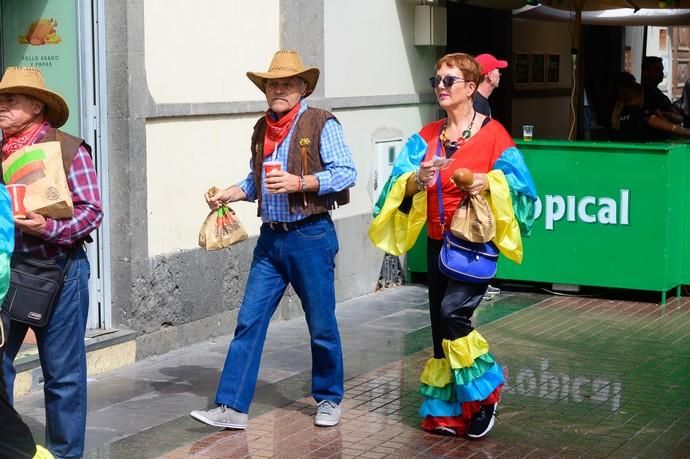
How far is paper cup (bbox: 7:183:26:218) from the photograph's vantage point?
17.8ft

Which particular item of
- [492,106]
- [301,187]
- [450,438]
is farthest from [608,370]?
[492,106]

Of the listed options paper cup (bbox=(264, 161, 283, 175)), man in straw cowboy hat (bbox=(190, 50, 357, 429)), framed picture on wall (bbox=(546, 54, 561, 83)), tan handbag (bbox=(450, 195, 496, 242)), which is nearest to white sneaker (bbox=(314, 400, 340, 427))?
man in straw cowboy hat (bbox=(190, 50, 357, 429))

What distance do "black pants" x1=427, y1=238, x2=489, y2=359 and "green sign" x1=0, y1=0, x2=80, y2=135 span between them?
2.86 metres

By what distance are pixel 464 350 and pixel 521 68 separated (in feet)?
30.4

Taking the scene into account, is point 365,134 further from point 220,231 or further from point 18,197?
point 18,197

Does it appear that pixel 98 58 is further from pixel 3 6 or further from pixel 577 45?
pixel 577 45

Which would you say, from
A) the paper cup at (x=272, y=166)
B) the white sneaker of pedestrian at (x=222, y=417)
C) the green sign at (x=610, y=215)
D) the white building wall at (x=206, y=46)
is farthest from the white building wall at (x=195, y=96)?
the green sign at (x=610, y=215)

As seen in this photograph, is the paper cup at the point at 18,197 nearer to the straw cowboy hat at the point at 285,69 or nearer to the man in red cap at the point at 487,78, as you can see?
the straw cowboy hat at the point at 285,69

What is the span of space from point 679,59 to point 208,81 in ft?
58.0

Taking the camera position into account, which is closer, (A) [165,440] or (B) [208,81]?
(A) [165,440]

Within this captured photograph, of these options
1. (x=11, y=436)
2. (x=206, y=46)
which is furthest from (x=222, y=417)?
(x=206, y=46)

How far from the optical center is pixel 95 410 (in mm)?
7324

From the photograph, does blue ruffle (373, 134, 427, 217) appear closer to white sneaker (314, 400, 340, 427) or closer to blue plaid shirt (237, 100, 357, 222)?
blue plaid shirt (237, 100, 357, 222)

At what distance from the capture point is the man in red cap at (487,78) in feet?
31.9
